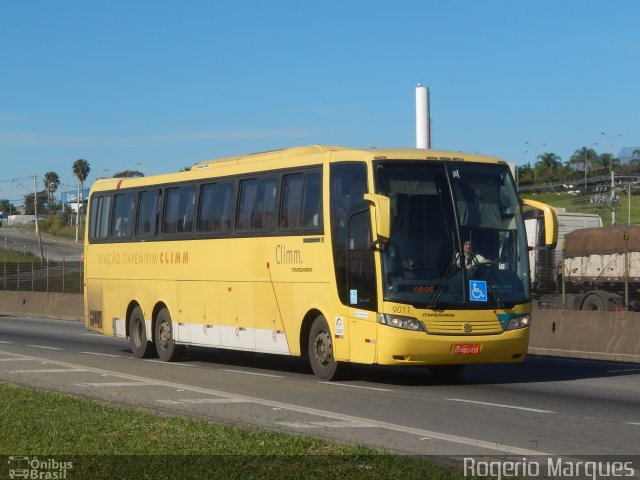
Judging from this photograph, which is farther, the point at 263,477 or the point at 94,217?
the point at 94,217

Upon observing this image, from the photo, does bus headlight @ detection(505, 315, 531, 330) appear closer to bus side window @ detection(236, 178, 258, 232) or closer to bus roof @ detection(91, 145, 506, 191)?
bus roof @ detection(91, 145, 506, 191)

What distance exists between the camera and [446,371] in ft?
61.1

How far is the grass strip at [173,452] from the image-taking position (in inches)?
348

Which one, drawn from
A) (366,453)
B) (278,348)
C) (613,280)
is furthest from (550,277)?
(366,453)

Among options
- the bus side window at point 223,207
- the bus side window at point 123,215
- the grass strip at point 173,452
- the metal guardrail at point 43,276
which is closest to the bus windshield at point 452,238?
the bus side window at point 223,207

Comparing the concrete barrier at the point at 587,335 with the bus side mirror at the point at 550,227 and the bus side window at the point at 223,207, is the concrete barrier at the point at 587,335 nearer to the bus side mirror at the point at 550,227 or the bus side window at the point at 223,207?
the bus side mirror at the point at 550,227

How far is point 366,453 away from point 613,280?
2673 centimetres

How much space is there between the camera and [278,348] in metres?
19.2

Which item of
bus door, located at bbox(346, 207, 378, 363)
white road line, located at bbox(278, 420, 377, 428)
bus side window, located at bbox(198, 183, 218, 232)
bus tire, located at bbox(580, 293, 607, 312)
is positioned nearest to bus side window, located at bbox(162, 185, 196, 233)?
bus side window, located at bbox(198, 183, 218, 232)

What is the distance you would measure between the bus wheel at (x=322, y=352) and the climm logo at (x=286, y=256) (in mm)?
1069

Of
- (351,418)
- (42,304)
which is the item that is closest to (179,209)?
(351,418)

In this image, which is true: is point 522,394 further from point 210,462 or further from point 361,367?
point 210,462

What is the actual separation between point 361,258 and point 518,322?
2482 millimetres

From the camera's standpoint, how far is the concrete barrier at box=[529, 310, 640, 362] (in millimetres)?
22625
